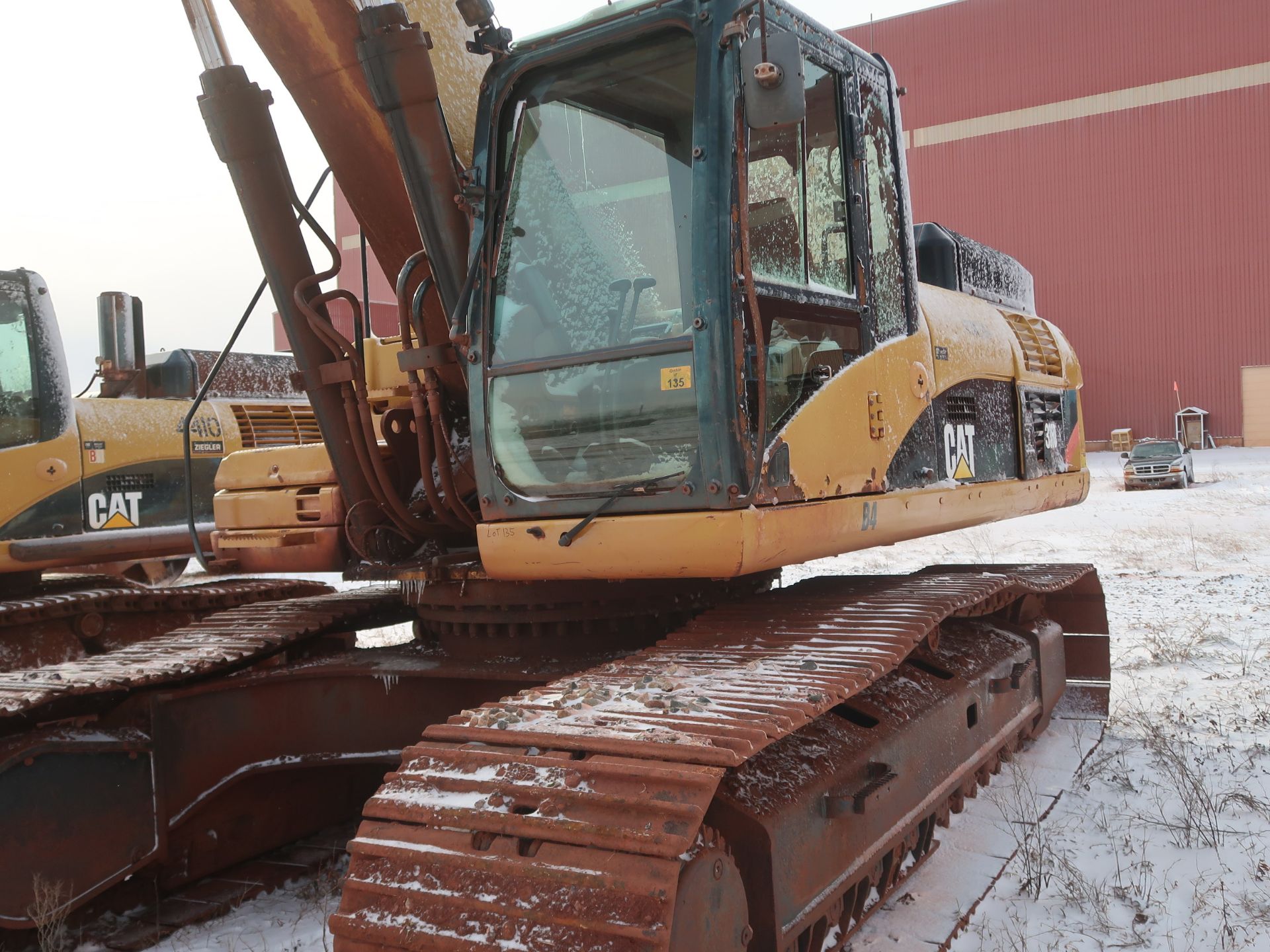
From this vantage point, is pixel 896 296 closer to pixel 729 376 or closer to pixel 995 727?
pixel 729 376

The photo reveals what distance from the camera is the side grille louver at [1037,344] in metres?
5.55

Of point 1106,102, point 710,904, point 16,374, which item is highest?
point 1106,102

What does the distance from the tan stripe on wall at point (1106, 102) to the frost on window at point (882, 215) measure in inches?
1177

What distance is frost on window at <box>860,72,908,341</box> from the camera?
3795mm

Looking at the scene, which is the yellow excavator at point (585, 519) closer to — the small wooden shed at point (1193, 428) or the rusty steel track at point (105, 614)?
the rusty steel track at point (105, 614)

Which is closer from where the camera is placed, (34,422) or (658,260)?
(658,260)

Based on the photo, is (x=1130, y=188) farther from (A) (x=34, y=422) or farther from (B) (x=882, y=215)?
(A) (x=34, y=422)

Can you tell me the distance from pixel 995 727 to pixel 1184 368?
1128 inches

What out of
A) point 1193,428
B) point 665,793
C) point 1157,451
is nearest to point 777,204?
point 665,793

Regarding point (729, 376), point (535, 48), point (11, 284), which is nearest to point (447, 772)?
point (729, 376)

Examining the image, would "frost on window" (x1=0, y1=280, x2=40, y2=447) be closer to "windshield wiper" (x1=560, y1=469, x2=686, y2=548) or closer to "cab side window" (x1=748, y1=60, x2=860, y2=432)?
"windshield wiper" (x1=560, y1=469, x2=686, y2=548)

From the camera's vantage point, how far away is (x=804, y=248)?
3438mm

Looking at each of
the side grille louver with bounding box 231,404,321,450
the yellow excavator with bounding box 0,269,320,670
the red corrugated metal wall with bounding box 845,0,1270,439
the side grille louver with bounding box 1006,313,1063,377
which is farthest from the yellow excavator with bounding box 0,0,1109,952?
the red corrugated metal wall with bounding box 845,0,1270,439

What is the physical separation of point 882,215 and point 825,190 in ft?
1.40
